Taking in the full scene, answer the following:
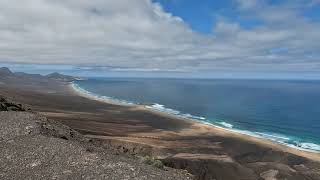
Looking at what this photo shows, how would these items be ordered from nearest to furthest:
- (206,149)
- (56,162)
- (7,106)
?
(56,162) < (7,106) < (206,149)

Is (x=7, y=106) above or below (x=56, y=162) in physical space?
above

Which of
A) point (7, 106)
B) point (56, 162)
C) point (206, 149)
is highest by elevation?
point (7, 106)

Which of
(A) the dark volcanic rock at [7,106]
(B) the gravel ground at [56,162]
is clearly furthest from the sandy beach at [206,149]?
(B) the gravel ground at [56,162]

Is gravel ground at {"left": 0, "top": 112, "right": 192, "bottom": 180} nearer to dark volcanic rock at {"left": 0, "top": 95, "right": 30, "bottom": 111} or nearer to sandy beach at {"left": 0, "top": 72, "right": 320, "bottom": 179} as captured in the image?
dark volcanic rock at {"left": 0, "top": 95, "right": 30, "bottom": 111}

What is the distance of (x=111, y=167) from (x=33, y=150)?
19.1 ft

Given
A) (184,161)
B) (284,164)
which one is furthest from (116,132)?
(284,164)

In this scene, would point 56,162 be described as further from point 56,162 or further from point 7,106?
point 7,106

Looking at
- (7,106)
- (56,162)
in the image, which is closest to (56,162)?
(56,162)

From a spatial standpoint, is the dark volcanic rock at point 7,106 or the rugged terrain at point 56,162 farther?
the dark volcanic rock at point 7,106

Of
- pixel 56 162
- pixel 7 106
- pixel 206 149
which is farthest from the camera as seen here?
pixel 206 149

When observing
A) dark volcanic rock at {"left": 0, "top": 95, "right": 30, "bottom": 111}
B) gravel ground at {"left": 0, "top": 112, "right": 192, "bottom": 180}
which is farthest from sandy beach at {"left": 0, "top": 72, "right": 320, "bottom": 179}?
gravel ground at {"left": 0, "top": 112, "right": 192, "bottom": 180}

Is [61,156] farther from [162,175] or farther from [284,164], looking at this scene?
[284,164]

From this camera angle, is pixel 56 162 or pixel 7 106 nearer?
pixel 56 162

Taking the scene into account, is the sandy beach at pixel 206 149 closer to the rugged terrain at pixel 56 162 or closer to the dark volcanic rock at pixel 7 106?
the dark volcanic rock at pixel 7 106
